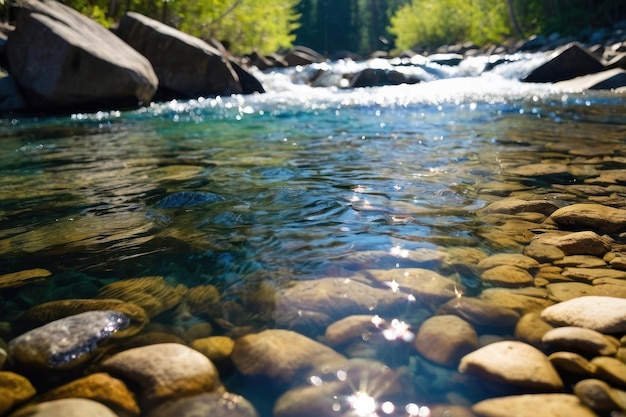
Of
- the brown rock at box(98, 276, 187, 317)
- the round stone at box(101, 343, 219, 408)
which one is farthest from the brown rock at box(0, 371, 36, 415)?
the brown rock at box(98, 276, 187, 317)

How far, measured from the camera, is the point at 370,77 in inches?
543

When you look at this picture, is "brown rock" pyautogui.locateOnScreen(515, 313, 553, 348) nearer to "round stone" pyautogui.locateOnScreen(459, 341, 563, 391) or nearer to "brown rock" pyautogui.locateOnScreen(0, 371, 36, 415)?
"round stone" pyautogui.locateOnScreen(459, 341, 563, 391)

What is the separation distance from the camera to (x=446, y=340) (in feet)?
4.29

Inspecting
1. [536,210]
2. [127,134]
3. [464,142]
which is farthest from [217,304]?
[127,134]

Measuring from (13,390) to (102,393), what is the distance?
0.23 metres

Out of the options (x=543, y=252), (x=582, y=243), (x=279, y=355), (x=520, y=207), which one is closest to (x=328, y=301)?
(x=279, y=355)

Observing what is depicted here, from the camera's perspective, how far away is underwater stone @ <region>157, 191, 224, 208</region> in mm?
2750

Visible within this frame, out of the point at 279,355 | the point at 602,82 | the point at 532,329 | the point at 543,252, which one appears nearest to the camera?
the point at 279,355

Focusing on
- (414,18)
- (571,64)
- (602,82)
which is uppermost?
(414,18)

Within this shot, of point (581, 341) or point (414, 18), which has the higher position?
point (414, 18)

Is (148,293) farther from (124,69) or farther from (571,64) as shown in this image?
(571,64)

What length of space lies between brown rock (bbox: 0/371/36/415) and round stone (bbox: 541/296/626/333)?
4.73 ft

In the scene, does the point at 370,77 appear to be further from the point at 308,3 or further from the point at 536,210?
the point at 308,3

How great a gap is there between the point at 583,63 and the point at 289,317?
1279 cm
